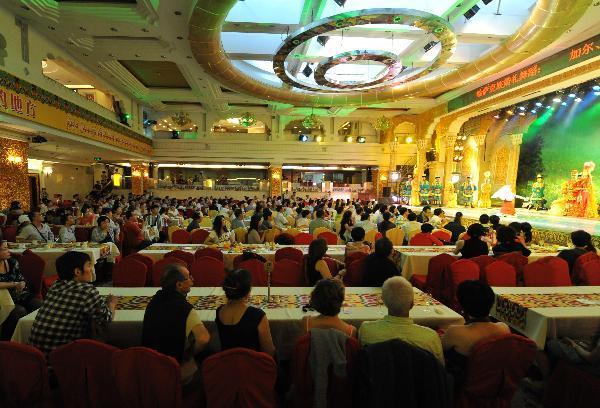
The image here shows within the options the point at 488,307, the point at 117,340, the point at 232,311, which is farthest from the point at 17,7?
the point at 488,307

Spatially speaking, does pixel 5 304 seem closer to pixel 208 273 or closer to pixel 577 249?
pixel 208 273

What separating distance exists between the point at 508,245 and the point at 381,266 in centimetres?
268

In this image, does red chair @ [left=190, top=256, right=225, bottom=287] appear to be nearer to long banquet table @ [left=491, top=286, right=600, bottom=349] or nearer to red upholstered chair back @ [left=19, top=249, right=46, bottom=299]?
red upholstered chair back @ [left=19, top=249, right=46, bottom=299]

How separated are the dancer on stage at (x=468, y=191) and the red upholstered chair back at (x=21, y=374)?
17365 millimetres

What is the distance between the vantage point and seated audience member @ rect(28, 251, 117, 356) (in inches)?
88.1

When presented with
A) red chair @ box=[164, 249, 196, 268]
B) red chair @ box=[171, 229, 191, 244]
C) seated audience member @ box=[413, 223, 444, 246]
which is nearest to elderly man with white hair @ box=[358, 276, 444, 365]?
red chair @ box=[164, 249, 196, 268]

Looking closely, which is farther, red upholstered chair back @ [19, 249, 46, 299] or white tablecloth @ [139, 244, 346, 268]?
white tablecloth @ [139, 244, 346, 268]

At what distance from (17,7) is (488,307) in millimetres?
10603

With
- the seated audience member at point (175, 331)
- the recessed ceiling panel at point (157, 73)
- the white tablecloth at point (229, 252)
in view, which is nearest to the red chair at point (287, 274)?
the white tablecloth at point (229, 252)

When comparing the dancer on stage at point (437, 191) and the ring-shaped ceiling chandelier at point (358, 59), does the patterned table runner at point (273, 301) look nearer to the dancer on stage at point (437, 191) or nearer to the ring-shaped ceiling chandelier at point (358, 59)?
the ring-shaped ceiling chandelier at point (358, 59)

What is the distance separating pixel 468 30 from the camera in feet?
27.0

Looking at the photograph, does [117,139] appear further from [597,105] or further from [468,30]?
[597,105]

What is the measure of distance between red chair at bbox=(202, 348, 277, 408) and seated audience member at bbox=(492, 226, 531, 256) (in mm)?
4414

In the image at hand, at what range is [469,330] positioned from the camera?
2.14 meters
